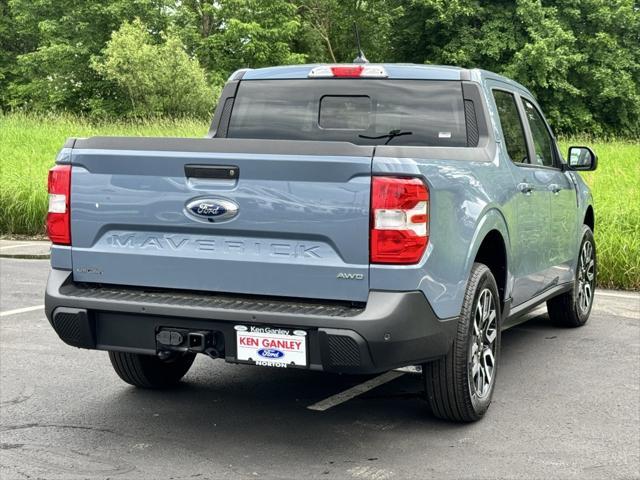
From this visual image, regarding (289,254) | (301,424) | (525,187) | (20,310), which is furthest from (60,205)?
(20,310)

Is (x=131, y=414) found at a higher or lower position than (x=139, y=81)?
higher

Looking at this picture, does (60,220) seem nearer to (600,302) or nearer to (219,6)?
(600,302)

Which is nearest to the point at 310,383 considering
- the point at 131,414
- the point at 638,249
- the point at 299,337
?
the point at 131,414

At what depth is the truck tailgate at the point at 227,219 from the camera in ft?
13.6

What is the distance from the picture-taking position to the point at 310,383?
582 cm

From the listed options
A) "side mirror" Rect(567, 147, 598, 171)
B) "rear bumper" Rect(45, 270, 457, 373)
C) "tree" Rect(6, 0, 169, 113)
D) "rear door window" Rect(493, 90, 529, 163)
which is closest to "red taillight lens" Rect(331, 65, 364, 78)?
"rear door window" Rect(493, 90, 529, 163)

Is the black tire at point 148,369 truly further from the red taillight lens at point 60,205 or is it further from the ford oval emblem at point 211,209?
the ford oval emblem at point 211,209

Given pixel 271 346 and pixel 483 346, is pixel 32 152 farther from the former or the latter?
pixel 271 346

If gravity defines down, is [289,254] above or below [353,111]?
below

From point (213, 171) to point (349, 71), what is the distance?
1.74 m

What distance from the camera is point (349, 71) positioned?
5770 mm

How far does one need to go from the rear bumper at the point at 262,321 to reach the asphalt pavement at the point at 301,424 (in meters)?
0.51

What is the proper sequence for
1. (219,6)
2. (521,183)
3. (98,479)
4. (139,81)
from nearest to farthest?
(98,479) → (521,183) → (139,81) → (219,6)

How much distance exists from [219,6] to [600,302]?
42.9 m
